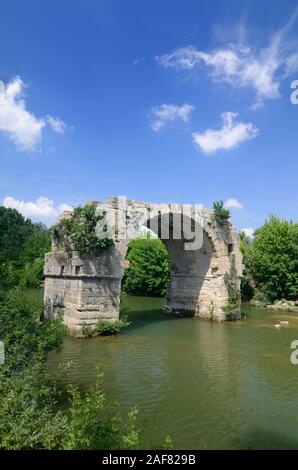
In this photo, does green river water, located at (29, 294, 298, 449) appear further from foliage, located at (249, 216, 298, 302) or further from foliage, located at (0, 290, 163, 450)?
foliage, located at (249, 216, 298, 302)

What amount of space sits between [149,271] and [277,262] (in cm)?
926

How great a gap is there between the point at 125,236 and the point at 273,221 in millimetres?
16609

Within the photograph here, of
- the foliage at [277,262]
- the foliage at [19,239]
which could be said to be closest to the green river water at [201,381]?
the foliage at [277,262]

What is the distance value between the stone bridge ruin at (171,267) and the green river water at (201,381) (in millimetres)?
1106

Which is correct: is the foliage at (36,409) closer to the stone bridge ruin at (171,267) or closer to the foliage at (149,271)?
the stone bridge ruin at (171,267)

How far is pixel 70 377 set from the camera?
22.0 ft

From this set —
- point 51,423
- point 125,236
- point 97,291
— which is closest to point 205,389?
point 51,423

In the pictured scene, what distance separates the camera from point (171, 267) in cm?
1656

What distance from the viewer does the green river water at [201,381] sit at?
4746mm

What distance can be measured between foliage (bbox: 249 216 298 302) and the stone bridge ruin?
825 centimetres

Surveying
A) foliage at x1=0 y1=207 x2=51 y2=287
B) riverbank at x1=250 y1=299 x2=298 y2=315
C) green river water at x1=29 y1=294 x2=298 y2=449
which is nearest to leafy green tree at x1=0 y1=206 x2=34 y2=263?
foliage at x1=0 y1=207 x2=51 y2=287

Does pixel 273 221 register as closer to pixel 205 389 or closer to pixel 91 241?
pixel 91 241

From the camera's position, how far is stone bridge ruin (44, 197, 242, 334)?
34.7ft

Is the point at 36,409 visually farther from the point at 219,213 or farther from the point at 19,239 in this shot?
the point at 19,239
